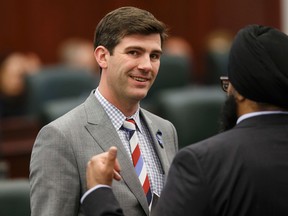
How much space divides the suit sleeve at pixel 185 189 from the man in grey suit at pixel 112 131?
49cm

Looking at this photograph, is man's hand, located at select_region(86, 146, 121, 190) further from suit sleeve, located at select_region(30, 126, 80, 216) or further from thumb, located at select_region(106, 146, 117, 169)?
suit sleeve, located at select_region(30, 126, 80, 216)

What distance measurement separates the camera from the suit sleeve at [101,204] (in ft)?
8.47

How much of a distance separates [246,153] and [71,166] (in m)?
0.70

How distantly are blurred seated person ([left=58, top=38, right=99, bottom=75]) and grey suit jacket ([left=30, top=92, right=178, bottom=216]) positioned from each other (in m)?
5.79

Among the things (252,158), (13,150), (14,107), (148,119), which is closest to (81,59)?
(14,107)

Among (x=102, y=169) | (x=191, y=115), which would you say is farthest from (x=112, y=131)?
(x=191, y=115)

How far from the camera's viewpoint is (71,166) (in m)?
2.93

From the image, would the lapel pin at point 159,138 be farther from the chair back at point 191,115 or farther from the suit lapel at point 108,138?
the chair back at point 191,115

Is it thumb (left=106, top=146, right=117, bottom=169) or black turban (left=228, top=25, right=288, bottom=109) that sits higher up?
black turban (left=228, top=25, right=288, bottom=109)

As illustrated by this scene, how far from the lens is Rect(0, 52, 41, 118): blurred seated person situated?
802 cm

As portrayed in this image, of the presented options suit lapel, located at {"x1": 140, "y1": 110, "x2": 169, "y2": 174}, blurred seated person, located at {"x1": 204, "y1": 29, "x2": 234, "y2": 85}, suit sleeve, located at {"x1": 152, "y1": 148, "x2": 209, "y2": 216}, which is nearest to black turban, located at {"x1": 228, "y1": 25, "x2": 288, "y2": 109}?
suit sleeve, located at {"x1": 152, "y1": 148, "x2": 209, "y2": 216}

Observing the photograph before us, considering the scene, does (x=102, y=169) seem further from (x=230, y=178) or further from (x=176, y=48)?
(x=176, y=48)

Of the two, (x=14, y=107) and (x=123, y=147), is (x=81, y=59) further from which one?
(x=123, y=147)

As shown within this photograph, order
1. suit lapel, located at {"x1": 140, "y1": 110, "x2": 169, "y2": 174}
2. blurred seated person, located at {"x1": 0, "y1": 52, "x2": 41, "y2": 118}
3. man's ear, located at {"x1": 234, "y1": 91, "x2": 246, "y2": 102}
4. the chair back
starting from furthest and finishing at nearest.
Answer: blurred seated person, located at {"x1": 0, "y1": 52, "x2": 41, "y2": 118} → the chair back → suit lapel, located at {"x1": 140, "y1": 110, "x2": 169, "y2": 174} → man's ear, located at {"x1": 234, "y1": 91, "x2": 246, "y2": 102}
